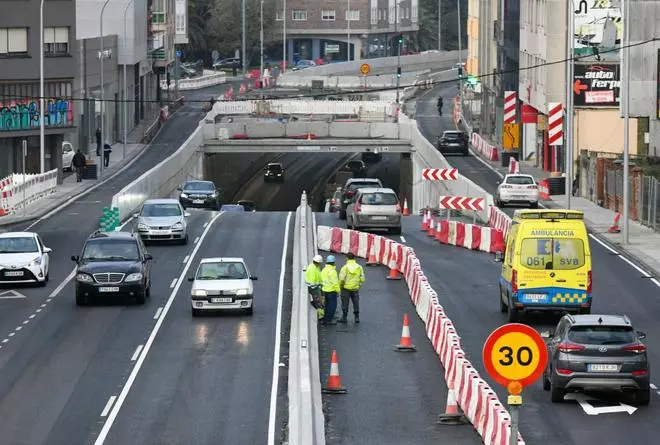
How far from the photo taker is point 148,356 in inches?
1345

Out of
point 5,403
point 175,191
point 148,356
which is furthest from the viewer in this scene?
point 175,191

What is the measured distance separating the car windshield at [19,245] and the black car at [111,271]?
3338 mm

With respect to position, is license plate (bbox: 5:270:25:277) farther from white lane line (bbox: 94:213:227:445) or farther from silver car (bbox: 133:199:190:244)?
silver car (bbox: 133:199:190:244)

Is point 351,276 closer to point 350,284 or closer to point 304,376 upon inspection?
point 350,284

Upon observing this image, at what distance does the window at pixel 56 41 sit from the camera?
88.6 m

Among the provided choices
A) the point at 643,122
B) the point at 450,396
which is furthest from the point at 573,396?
the point at 643,122

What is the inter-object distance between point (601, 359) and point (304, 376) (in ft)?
16.2

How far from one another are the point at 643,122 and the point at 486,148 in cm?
2677

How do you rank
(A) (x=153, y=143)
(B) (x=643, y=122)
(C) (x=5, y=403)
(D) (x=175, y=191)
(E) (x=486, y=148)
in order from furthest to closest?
(A) (x=153, y=143) → (E) (x=486, y=148) → (D) (x=175, y=191) → (B) (x=643, y=122) → (C) (x=5, y=403)

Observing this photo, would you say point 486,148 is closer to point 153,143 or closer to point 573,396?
point 153,143

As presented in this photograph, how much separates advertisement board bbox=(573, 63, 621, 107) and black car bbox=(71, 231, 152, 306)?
44350mm

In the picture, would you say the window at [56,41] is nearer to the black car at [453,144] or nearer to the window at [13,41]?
the window at [13,41]

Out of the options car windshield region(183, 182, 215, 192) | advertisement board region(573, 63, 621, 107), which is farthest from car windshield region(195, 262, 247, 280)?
advertisement board region(573, 63, 621, 107)

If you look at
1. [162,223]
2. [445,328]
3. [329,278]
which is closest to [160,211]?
[162,223]
